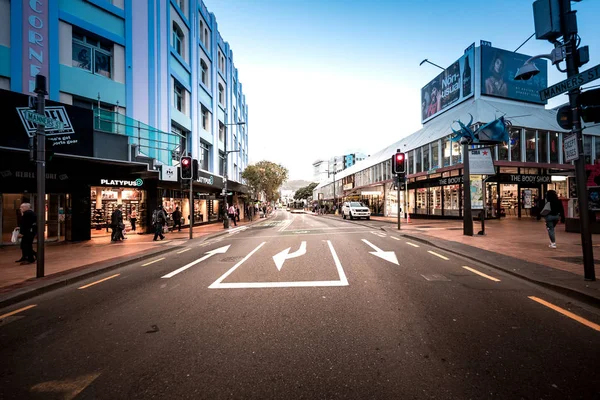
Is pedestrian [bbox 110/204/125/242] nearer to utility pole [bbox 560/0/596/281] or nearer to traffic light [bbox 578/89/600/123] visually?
utility pole [bbox 560/0/596/281]

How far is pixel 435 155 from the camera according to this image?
86.6 ft

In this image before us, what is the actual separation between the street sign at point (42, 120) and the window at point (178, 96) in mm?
13676

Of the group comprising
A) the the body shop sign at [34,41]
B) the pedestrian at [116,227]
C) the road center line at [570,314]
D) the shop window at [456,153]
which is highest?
the the body shop sign at [34,41]

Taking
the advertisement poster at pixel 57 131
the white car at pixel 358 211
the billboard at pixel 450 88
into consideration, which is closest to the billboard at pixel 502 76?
the billboard at pixel 450 88

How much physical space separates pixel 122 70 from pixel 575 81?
19378 mm

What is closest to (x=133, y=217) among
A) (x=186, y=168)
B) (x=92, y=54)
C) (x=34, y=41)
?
(x=186, y=168)

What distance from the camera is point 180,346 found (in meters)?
2.99

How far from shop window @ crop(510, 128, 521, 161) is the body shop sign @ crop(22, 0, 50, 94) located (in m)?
32.4

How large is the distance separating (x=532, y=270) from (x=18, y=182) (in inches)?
767

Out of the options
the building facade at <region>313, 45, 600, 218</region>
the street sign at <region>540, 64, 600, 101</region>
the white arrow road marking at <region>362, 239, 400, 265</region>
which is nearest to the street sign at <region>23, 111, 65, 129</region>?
the white arrow road marking at <region>362, 239, 400, 265</region>

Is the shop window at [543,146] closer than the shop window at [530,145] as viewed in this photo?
No

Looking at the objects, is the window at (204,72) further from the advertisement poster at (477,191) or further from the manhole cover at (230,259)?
the advertisement poster at (477,191)

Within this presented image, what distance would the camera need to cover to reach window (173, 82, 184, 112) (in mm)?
19106

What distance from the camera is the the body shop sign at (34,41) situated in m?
11.6
